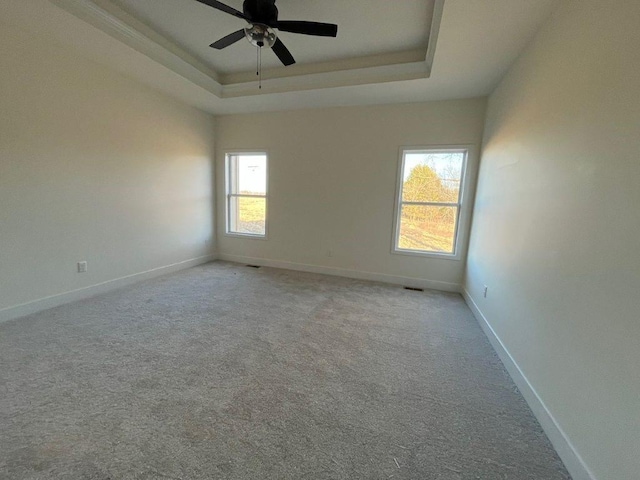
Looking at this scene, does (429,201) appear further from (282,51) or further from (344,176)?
(282,51)

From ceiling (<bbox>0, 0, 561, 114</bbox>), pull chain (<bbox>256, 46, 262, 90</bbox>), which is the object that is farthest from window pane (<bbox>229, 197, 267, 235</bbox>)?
pull chain (<bbox>256, 46, 262, 90</bbox>)

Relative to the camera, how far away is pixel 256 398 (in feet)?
5.58

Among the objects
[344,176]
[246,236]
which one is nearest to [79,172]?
[246,236]

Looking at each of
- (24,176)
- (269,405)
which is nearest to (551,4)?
(269,405)

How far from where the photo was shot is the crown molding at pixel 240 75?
93.1 inches

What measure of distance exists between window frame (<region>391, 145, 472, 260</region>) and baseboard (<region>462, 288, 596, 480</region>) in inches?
63.6

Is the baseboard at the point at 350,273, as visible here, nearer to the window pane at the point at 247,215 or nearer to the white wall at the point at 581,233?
the window pane at the point at 247,215

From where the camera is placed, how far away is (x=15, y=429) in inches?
55.0

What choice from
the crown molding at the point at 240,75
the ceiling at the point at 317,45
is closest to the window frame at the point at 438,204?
the ceiling at the point at 317,45

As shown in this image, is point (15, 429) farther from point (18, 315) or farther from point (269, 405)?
point (18, 315)

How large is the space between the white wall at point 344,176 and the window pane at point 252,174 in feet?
0.75

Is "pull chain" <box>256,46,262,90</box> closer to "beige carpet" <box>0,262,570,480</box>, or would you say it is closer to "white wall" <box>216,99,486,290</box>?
"white wall" <box>216,99,486,290</box>

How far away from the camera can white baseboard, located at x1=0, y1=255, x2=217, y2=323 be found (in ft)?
8.47

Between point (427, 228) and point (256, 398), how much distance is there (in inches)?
133
